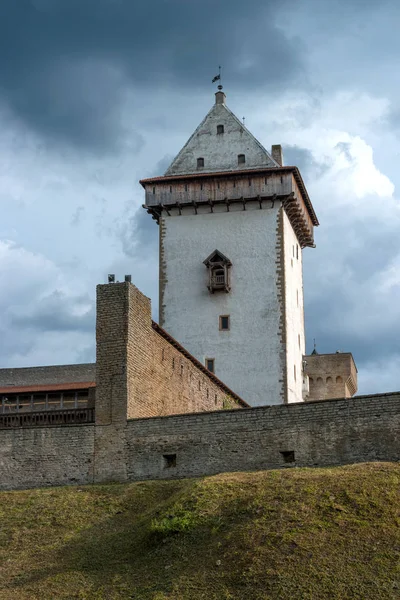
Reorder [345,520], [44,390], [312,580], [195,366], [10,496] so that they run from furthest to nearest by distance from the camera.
Result: [195,366] → [44,390] → [10,496] → [345,520] → [312,580]

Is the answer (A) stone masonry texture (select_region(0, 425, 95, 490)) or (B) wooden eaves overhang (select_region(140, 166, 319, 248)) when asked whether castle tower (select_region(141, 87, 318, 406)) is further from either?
(A) stone masonry texture (select_region(0, 425, 95, 490))

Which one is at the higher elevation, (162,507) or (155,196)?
(155,196)

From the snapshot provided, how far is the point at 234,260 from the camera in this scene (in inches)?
1943

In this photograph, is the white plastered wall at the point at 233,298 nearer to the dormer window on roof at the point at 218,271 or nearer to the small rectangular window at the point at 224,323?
the small rectangular window at the point at 224,323

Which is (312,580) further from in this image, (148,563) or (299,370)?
(299,370)

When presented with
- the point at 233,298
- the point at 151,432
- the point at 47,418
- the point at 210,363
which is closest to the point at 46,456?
the point at 47,418

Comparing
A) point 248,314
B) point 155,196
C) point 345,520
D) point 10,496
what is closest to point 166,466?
point 10,496

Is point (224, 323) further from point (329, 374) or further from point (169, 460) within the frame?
point (169, 460)

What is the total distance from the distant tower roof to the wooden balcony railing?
22.2 meters

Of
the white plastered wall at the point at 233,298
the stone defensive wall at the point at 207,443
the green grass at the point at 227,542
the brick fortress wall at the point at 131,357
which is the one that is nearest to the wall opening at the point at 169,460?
the stone defensive wall at the point at 207,443

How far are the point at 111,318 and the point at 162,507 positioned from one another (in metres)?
9.15

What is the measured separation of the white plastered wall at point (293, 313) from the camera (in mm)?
48438

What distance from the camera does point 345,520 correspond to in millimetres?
20828

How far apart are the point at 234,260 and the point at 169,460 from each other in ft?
68.3
